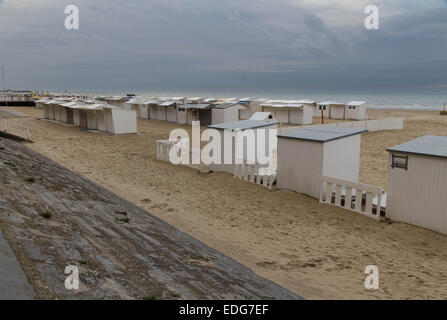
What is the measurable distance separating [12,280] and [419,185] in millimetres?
7711

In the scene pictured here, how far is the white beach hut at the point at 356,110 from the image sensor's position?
41281 millimetres

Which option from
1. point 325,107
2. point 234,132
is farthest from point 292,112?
point 234,132

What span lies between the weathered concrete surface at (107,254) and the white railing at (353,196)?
13.8 ft

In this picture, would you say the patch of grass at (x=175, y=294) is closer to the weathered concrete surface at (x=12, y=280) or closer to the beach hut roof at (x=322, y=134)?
the weathered concrete surface at (x=12, y=280)

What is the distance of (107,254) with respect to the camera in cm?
469

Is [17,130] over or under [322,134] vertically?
under

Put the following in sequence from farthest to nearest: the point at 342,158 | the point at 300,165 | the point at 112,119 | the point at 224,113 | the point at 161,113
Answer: the point at 161,113
the point at 224,113
the point at 112,119
the point at 300,165
the point at 342,158

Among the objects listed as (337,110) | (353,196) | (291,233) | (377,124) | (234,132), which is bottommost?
(291,233)

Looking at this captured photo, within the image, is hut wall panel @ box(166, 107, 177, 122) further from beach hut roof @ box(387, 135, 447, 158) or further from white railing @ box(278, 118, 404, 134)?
beach hut roof @ box(387, 135, 447, 158)

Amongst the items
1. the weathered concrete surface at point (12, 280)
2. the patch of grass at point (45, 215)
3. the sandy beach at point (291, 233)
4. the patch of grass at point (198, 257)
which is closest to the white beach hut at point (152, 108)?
the sandy beach at point (291, 233)

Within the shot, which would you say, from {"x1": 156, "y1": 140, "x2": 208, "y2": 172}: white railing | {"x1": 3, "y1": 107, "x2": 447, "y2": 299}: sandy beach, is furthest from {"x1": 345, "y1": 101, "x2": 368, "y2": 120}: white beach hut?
{"x1": 156, "y1": 140, "x2": 208, "y2": 172}: white railing

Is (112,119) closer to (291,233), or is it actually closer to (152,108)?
(152,108)

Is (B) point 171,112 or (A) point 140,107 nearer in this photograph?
(B) point 171,112
